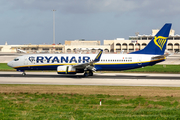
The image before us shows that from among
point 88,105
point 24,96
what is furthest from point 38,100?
point 88,105

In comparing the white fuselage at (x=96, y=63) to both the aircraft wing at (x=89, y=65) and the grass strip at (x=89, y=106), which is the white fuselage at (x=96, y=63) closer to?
the aircraft wing at (x=89, y=65)

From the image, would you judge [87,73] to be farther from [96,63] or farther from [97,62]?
[97,62]

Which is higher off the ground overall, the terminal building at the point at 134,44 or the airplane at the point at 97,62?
the terminal building at the point at 134,44

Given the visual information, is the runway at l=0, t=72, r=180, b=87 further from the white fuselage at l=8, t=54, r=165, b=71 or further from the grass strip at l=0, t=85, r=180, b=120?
the grass strip at l=0, t=85, r=180, b=120

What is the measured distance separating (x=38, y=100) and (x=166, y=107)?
10.6 meters

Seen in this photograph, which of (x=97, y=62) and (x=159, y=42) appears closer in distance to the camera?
(x=97, y=62)

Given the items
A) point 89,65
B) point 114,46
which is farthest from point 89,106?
point 114,46

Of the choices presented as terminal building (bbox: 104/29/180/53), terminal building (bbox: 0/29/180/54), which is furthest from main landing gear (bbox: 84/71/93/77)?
terminal building (bbox: 104/29/180/53)

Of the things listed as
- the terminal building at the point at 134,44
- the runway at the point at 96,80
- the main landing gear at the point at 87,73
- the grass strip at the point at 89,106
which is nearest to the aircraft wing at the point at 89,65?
the main landing gear at the point at 87,73

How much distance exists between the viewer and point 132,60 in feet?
131

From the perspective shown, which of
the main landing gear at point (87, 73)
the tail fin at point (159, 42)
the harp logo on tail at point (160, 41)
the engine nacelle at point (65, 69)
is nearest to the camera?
the engine nacelle at point (65, 69)

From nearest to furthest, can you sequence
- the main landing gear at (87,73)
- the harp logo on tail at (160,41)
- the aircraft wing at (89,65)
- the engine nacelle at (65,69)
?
the aircraft wing at (89,65), the engine nacelle at (65,69), the main landing gear at (87,73), the harp logo on tail at (160,41)

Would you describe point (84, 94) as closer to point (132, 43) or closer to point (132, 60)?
point (132, 60)

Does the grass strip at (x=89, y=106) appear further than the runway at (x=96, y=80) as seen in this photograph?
No
